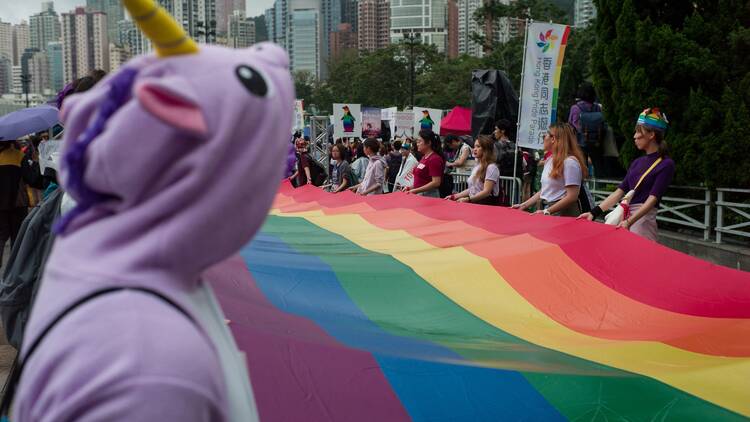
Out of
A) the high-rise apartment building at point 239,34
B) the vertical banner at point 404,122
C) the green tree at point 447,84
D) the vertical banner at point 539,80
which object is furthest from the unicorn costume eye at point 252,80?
the green tree at point 447,84

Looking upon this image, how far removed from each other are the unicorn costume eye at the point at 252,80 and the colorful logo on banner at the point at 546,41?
35.0 ft

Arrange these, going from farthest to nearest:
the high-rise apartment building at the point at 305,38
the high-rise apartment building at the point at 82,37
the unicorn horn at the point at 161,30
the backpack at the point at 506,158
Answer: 1. the high-rise apartment building at the point at 305,38
2. the high-rise apartment building at the point at 82,37
3. the backpack at the point at 506,158
4. the unicorn horn at the point at 161,30

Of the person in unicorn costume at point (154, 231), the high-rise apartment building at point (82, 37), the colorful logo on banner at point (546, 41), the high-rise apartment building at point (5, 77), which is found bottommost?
the high-rise apartment building at point (5, 77)

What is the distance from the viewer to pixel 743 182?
34.3 feet

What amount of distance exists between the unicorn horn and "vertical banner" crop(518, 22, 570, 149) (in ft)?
34.1

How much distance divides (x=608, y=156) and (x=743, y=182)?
3.22 m

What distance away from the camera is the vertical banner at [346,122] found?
81.4ft

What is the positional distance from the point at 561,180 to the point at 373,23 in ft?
585

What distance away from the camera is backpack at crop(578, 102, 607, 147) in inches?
508

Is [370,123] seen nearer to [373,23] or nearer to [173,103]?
[173,103]

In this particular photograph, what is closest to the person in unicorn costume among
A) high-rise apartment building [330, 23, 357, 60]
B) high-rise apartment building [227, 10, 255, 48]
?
high-rise apartment building [227, 10, 255, 48]

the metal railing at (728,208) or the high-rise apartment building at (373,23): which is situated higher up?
the high-rise apartment building at (373,23)

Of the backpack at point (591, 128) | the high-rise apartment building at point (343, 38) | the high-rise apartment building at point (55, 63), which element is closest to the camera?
the backpack at point (591, 128)

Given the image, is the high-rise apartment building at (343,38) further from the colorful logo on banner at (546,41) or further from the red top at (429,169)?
the red top at (429,169)
